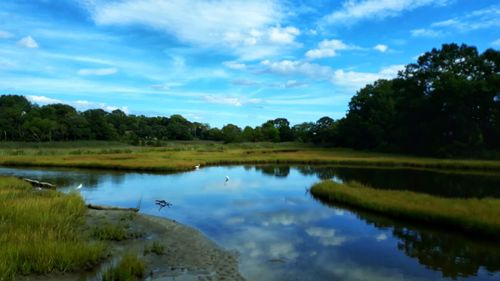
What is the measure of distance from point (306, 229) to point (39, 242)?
12860 millimetres

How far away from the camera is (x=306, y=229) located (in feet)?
73.2

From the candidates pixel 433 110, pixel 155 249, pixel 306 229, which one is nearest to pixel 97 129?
pixel 433 110

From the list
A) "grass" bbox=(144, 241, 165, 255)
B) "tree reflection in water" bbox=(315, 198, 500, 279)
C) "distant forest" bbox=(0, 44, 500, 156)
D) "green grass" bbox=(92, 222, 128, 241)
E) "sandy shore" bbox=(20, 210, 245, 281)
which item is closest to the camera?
"sandy shore" bbox=(20, 210, 245, 281)

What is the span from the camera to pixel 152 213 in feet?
84.7

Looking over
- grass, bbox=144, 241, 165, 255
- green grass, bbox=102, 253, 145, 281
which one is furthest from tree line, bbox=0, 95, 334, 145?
green grass, bbox=102, 253, 145, 281

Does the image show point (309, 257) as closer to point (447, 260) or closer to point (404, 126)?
point (447, 260)

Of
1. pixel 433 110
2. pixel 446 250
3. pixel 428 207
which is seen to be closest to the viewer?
pixel 446 250

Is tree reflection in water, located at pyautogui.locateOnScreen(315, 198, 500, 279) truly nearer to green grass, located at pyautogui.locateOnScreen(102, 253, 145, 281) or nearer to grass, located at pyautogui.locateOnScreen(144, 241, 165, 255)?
grass, located at pyautogui.locateOnScreen(144, 241, 165, 255)

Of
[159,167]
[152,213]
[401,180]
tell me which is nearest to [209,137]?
[159,167]

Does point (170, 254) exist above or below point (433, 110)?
below

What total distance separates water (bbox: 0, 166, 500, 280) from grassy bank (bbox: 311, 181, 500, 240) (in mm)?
1068

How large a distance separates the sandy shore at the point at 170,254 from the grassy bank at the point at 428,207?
11901 millimetres

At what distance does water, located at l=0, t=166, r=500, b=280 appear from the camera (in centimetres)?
1564

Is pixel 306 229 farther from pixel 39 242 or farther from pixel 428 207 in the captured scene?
pixel 39 242
